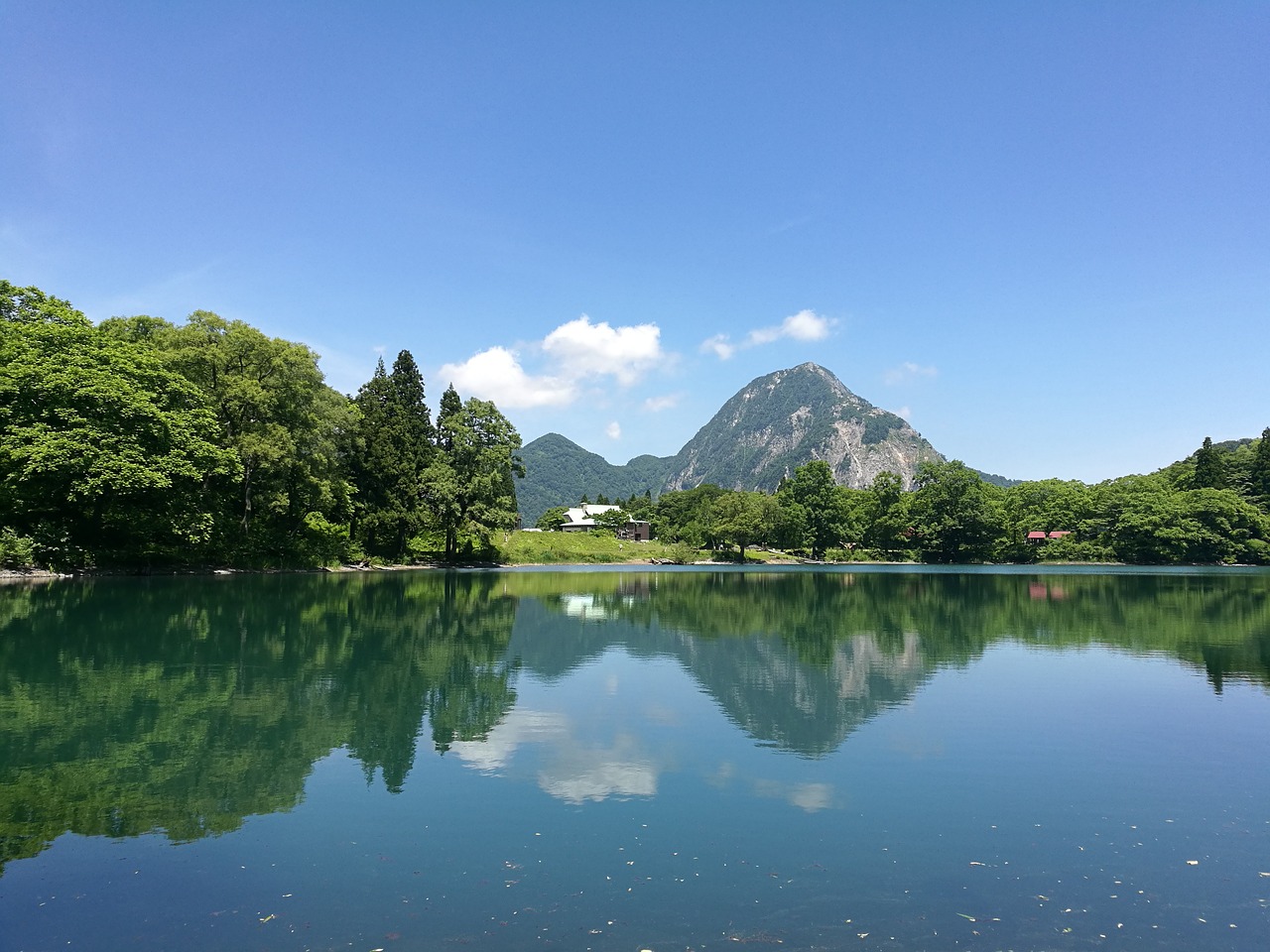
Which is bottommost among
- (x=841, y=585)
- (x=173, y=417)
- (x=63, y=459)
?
(x=841, y=585)

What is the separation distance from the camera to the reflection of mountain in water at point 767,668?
13445mm

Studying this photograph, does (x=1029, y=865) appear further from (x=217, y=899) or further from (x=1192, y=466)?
(x=1192, y=466)

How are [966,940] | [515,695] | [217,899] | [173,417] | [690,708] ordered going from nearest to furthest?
1. [966,940]
2. [217,899]
3. [690,708]
4. [515,695]
5. [173,417]

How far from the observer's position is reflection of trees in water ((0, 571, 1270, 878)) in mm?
9828

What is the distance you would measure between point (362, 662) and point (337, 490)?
42630 millimetres

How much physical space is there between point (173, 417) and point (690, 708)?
3911 centimetres

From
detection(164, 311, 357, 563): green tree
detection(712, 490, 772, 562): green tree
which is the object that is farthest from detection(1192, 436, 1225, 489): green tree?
detection(164, 311, 357, 563): green tree

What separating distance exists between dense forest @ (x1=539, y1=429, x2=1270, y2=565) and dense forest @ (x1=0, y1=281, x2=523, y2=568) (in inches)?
1447

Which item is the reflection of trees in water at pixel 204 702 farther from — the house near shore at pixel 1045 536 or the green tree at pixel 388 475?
the house near shore at pixel 1045 536

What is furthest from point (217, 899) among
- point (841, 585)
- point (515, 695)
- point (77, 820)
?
point (841, 585)

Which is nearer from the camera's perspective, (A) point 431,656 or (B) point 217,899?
(B) point 217,899

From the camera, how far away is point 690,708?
1444 centimetres

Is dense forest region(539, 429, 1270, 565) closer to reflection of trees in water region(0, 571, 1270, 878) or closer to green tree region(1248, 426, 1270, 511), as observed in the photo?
green tree region(1248, 426, 1270, 511)

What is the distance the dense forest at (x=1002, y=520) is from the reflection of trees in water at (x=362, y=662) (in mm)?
55909
